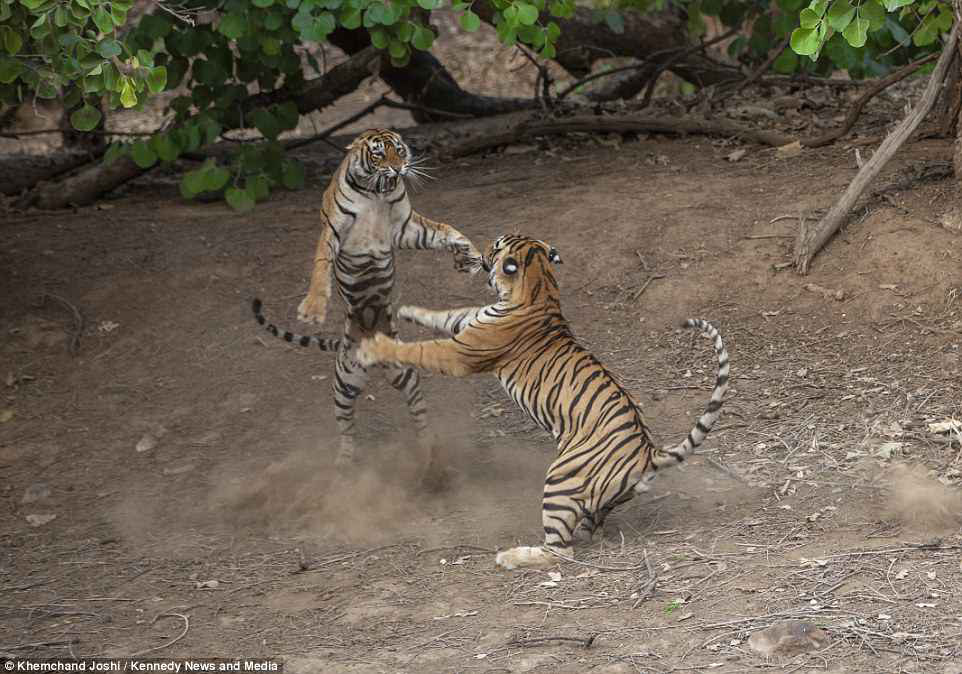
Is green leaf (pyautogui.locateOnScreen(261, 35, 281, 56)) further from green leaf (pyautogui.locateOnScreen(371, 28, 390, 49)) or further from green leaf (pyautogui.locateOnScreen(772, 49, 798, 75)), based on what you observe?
green leaf (pyautogui.locateOnScreen(772, 49, 798, 75))

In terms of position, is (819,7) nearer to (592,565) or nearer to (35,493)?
(592,565)

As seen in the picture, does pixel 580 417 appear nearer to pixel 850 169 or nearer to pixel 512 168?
pixel 850 169

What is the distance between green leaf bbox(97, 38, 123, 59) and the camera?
4.36 meters

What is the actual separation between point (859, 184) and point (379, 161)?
9.61 feet

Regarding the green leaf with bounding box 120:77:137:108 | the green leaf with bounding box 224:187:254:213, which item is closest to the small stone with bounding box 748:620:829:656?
the green leaf with bounding box 120:77:137:108

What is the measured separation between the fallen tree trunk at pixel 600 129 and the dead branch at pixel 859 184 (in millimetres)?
1571

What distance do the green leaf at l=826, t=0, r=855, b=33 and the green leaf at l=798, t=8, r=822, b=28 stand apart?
0.07 meters

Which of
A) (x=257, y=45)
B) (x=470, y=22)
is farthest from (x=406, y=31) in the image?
(x=257, y=45)

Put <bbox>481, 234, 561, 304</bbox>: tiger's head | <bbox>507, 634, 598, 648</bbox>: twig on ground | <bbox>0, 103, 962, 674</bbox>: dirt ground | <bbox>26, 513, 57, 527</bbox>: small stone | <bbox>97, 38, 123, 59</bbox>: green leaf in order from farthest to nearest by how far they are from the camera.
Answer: <bbox>26, 513, 57, 527</bbox>: small stone < <bbox>481, 234, 561, 304</bbox>: tiger's head < <bbox>97, 38, 123, 59</bbox>: green leaf < <bbox>0, 103, 962, 674</bbox>: dirt ground < <bbox>507, 634, 598, 648</bbox>: twig on ground

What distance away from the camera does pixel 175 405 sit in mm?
6590

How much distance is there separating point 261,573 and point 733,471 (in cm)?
216

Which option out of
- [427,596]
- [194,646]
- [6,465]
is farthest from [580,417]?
[6,465]

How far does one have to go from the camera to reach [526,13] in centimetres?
617

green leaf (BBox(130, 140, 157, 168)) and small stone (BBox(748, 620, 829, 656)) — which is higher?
green leaf (BBox(130, 140, 157, 168))
